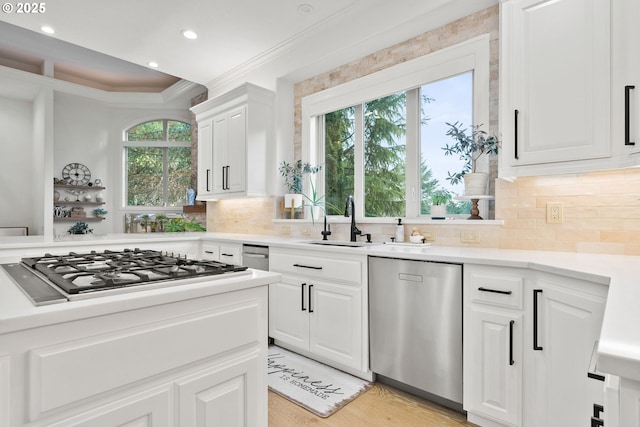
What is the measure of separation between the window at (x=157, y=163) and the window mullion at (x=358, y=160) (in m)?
4.46

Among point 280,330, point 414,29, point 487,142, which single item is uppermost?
point 414,29

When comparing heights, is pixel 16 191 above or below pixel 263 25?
below

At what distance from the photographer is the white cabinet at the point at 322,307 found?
240 cm

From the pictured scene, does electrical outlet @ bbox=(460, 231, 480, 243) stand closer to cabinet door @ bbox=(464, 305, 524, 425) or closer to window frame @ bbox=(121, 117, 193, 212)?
cabinet door @ bbox=(464, 305, 524, 425)

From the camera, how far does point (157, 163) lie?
7023 millimetres

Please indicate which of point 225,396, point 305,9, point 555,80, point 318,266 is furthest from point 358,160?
point 225,396

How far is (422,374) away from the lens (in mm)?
2100

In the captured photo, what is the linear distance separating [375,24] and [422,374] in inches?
105

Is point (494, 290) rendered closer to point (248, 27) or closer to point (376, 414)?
point (376, 414)

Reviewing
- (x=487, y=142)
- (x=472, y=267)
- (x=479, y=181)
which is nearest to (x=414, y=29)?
(x=487, y=142)

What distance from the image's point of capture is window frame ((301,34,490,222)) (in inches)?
101

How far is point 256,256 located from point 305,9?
216 centimetres

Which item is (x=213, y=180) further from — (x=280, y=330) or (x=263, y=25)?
(x=280, y=330)

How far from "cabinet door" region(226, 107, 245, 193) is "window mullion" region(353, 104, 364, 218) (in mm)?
1205
